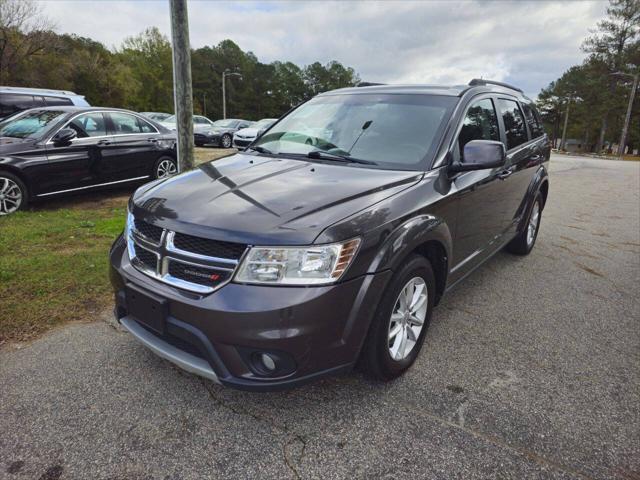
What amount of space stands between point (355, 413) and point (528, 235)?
11.8 ft

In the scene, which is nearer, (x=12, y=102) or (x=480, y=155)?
(x=480, y=155)

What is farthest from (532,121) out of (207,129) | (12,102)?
(207,129)

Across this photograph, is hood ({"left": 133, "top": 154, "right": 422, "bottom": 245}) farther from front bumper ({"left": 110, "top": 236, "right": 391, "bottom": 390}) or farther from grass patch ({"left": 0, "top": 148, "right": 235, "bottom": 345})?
grass patch ({"left": 0, "top": 148, "right": 235, "bottom": 345})

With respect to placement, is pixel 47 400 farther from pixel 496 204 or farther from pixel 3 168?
pixel 3 168

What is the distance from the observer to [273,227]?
2.00m

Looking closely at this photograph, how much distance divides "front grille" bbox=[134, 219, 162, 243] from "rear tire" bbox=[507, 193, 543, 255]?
3964 millimetres

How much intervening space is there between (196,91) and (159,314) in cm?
6898

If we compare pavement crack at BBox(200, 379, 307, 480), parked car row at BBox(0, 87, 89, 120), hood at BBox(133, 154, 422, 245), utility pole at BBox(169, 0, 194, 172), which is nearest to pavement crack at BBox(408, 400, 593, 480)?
pavement crack at BBox(200, 379, 307, 480)

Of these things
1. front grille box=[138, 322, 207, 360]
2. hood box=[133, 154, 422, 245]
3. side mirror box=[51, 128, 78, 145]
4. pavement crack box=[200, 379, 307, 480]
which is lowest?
pavement crack box=[200, 379, 307, 480]

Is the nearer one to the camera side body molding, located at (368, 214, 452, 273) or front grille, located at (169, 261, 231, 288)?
front grille, located at (169, 261, 231, 288)

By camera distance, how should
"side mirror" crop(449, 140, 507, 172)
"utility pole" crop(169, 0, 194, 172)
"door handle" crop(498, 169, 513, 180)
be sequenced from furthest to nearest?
"utility pole" crop(169, 0, 194, 172) → "door handle" crop(498, 169, 513, 180) → "side mirror" crop(449, 140, 507, 172)

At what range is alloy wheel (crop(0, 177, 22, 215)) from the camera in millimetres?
5676

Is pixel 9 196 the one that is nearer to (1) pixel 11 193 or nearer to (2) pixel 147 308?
(1) pixel 11 193

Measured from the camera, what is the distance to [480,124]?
134 inches
